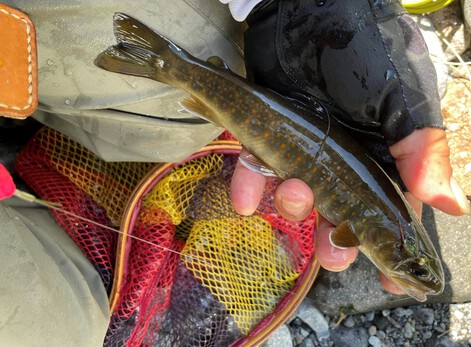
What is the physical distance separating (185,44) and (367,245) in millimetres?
1088

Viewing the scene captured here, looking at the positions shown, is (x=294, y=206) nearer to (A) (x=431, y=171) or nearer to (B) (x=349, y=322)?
(A) (x=431, y=171)

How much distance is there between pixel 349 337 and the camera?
3.20 m

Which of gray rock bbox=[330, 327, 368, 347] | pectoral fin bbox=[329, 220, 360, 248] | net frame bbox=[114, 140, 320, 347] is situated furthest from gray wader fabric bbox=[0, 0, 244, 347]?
gray rock bbox=[330, 327, 368, 347]

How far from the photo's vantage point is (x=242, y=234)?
2842 millimetres

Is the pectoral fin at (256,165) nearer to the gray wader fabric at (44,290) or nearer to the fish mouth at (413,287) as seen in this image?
the fish mouth at (413,287)

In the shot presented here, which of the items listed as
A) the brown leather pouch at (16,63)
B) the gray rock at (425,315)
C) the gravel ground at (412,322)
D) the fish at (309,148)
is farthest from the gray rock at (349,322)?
the brown leather pouch at (16,63)

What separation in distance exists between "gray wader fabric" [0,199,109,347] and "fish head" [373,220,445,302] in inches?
52.0

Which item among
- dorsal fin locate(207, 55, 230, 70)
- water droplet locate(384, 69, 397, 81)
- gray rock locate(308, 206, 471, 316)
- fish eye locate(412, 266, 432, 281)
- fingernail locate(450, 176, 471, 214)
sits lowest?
gray rock locate(308, 206, 471, 316)

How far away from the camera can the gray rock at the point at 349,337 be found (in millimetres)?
3180

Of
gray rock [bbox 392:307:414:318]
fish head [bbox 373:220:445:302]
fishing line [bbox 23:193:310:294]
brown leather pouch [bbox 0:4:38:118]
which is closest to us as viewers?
brown leather pouch [bbox 0:4:38:118]

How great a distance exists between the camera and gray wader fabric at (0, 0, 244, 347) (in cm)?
202

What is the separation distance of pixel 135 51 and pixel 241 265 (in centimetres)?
132

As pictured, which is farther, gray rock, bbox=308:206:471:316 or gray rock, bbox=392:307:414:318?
gray rock, bbox=392:307:414:318

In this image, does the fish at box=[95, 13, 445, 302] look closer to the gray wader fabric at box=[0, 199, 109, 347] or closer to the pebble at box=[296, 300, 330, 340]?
the gray wader fabric at box=[0, 199, 109, 347]
